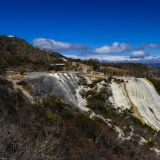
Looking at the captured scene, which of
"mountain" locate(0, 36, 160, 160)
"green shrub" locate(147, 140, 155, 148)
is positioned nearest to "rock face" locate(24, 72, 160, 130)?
"mountain" locate(0, 36, 160, 160)

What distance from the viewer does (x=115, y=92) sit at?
46.9 meters

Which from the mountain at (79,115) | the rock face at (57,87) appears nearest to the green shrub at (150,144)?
the mountain at (79,115)

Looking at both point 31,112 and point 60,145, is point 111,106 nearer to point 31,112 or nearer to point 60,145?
point 31,112

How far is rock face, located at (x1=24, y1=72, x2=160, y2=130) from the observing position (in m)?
39.6

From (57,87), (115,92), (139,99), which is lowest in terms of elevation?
(139,99)

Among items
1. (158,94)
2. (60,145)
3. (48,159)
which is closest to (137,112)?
(158,94)

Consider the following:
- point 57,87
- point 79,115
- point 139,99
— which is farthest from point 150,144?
point 139,99

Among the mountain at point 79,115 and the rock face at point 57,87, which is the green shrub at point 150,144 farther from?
the rock face at point 57,87

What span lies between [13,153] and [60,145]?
1099 cm

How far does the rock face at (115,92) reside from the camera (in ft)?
130

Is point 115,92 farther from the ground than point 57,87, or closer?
closer

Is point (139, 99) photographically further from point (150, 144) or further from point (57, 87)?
point (150, 144)

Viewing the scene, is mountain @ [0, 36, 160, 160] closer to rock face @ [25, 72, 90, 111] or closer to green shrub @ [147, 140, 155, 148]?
rock face @ [25, 72, 90, 111]

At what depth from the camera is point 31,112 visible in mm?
27328
